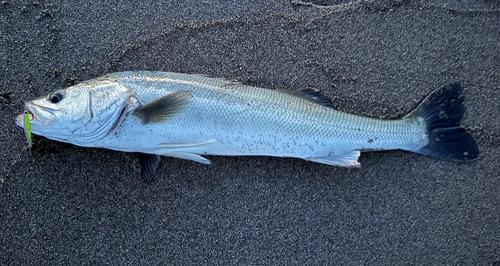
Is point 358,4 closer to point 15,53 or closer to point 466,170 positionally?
point 466,170

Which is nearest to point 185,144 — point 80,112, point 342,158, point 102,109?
point 102,109

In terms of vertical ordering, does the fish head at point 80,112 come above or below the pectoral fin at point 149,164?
above

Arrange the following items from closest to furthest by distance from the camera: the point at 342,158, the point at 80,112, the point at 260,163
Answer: the point at 80,112 → the point at 342,158 → the point at 260,163

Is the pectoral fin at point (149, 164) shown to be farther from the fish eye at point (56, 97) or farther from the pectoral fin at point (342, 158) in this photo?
the pectoral fin at point (342, 158)

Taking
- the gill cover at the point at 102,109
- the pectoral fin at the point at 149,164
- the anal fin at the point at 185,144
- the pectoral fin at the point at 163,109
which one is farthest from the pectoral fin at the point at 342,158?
the gill cover at the point at 102,109

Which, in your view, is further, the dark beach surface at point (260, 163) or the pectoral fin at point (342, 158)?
the dark beach surface at point (260, 163)

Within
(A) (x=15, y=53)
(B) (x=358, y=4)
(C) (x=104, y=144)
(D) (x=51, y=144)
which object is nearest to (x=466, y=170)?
(B) (x=358, y=4)

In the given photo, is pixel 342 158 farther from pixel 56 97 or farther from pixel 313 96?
pixel 56 97
